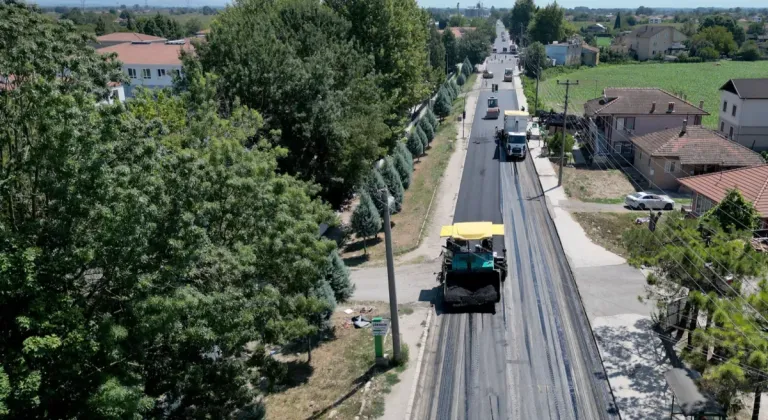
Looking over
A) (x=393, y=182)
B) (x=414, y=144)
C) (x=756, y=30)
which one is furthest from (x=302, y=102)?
(x=756, y=30)

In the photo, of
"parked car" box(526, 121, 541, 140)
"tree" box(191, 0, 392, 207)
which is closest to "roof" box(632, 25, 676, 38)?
"parked car" box(526, 121, 541, 140)

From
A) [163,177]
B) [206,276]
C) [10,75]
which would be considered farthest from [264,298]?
[10,75]

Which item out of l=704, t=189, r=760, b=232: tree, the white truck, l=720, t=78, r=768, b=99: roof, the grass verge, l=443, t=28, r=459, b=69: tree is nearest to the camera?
l=704, t=189, r=760, b=232: tree

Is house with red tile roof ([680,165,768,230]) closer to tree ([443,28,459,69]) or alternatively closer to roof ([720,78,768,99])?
roof ([720,78,768,99])

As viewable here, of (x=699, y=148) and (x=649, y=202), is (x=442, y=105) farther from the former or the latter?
(x=649, y=202)

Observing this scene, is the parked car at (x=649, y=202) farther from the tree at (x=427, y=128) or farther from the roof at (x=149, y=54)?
the roof at (x=149, y=54)
